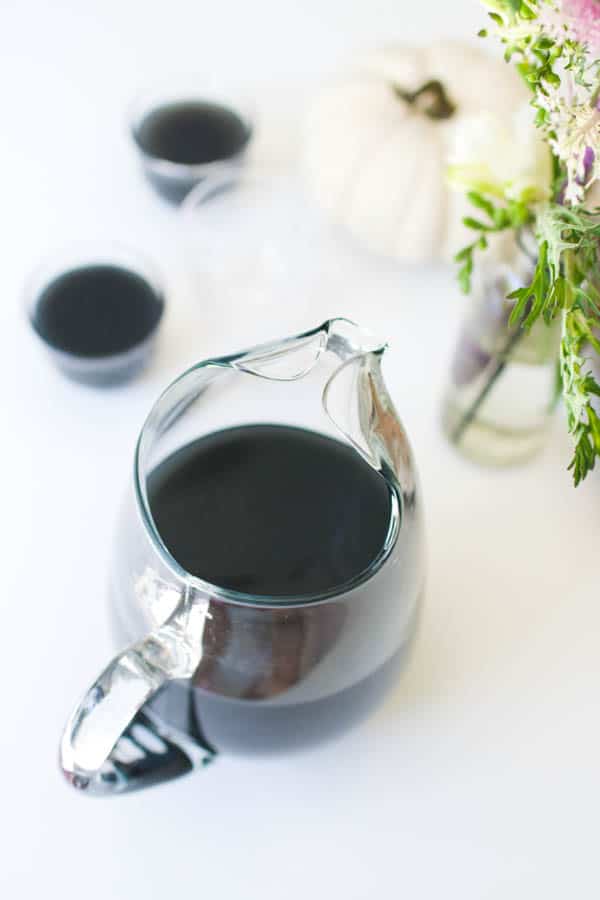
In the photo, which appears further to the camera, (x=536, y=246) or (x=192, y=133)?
(x=192, y=133)

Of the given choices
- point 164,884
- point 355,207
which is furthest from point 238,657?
point 355,207

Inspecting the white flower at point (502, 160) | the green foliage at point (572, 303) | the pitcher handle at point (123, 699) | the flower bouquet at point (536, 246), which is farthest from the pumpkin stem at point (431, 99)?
the pitcher handle at point (123, 699)

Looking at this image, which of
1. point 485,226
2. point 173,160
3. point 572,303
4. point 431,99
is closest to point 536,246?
point 485,226

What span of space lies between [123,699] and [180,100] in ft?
2.05

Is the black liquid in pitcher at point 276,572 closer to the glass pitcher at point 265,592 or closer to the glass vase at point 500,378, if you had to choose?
the glass pitcher at point 265,592

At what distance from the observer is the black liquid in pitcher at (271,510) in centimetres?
53

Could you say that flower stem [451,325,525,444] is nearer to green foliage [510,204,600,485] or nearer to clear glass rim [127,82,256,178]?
green foliage [510,204,600,485]

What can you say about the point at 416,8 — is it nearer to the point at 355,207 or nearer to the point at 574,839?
the point at 355,207

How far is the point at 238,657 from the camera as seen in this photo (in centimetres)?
51

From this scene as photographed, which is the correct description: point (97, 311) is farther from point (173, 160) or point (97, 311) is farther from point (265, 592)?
point (265, 592)

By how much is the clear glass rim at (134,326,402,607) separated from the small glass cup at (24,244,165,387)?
23 cm

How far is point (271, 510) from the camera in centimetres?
56

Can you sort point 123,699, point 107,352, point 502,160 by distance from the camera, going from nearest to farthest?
1. point 123,699
2. point 502,160
3. point 107,352

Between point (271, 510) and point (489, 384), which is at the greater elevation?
point (489, 384)
